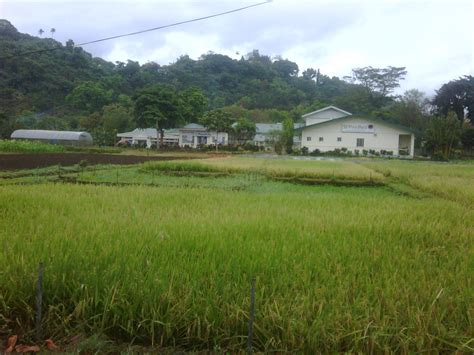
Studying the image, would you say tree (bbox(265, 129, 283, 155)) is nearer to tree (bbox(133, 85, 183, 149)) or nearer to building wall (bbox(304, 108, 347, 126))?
building wall (bbox(304, 108, 347, 126))

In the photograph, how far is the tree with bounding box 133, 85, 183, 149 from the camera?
4006 cm

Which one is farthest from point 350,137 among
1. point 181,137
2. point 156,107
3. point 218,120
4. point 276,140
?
point 181,137

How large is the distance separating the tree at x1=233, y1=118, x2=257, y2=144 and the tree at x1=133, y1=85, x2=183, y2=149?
6817 mm

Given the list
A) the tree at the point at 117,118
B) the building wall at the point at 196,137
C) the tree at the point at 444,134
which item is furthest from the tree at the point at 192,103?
the tree at the point at 444,134

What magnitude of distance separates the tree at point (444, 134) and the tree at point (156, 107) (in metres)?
25.1

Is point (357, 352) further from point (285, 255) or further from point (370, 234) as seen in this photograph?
Result: point (370, 234)

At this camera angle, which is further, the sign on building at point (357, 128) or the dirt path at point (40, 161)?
the sign on building at point (357, 128)

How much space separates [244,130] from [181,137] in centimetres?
868

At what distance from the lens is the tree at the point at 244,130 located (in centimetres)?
4391

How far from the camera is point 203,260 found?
322cm

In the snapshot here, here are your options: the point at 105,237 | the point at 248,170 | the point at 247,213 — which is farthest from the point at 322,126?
the point at 105,237

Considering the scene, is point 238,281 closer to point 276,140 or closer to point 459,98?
point 276,140

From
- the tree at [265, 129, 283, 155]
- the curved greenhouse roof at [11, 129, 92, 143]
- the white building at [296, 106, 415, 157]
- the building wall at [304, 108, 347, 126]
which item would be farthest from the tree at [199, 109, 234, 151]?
the curved greenhouse roof at [11, 129, 92, 143]

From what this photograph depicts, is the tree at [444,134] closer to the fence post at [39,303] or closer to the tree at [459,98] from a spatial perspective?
the tree at [459,98]
